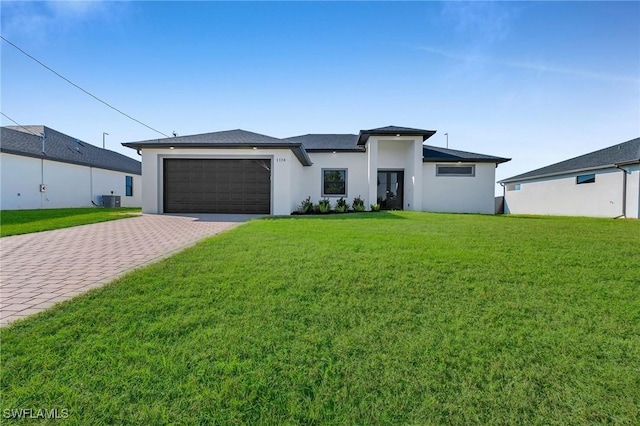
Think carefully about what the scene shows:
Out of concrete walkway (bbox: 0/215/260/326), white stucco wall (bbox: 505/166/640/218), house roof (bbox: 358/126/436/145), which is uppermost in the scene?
house roof (bbox: 358/126/436/145)

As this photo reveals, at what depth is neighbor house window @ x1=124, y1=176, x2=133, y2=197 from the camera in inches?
930

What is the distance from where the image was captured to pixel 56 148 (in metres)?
18.4

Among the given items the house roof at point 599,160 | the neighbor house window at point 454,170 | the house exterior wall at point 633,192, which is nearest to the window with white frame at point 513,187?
the house roof at point 599,160

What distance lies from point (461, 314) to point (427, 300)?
0.36m

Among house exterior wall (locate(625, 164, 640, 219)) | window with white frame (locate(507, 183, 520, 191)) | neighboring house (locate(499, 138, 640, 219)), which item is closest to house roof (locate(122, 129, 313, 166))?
house exterior wall (locate(625, 164, 640, 219))

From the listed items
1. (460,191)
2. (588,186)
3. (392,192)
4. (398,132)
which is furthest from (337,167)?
(588,186)

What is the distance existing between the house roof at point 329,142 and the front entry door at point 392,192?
214 cm

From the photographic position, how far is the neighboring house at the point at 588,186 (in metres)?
13.9

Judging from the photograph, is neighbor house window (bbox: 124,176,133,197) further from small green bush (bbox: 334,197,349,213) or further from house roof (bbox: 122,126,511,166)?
small green bush (bbox: 334,197,349,213)

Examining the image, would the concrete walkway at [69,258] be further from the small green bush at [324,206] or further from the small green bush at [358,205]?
the small green bush at [358,205]

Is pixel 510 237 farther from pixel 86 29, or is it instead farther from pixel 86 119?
pixel 86 119

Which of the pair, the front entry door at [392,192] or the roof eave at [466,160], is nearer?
the roof eave at [466,160]

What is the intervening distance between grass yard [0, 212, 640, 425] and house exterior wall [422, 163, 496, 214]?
39.4 ft

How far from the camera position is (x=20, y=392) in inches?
72.0
